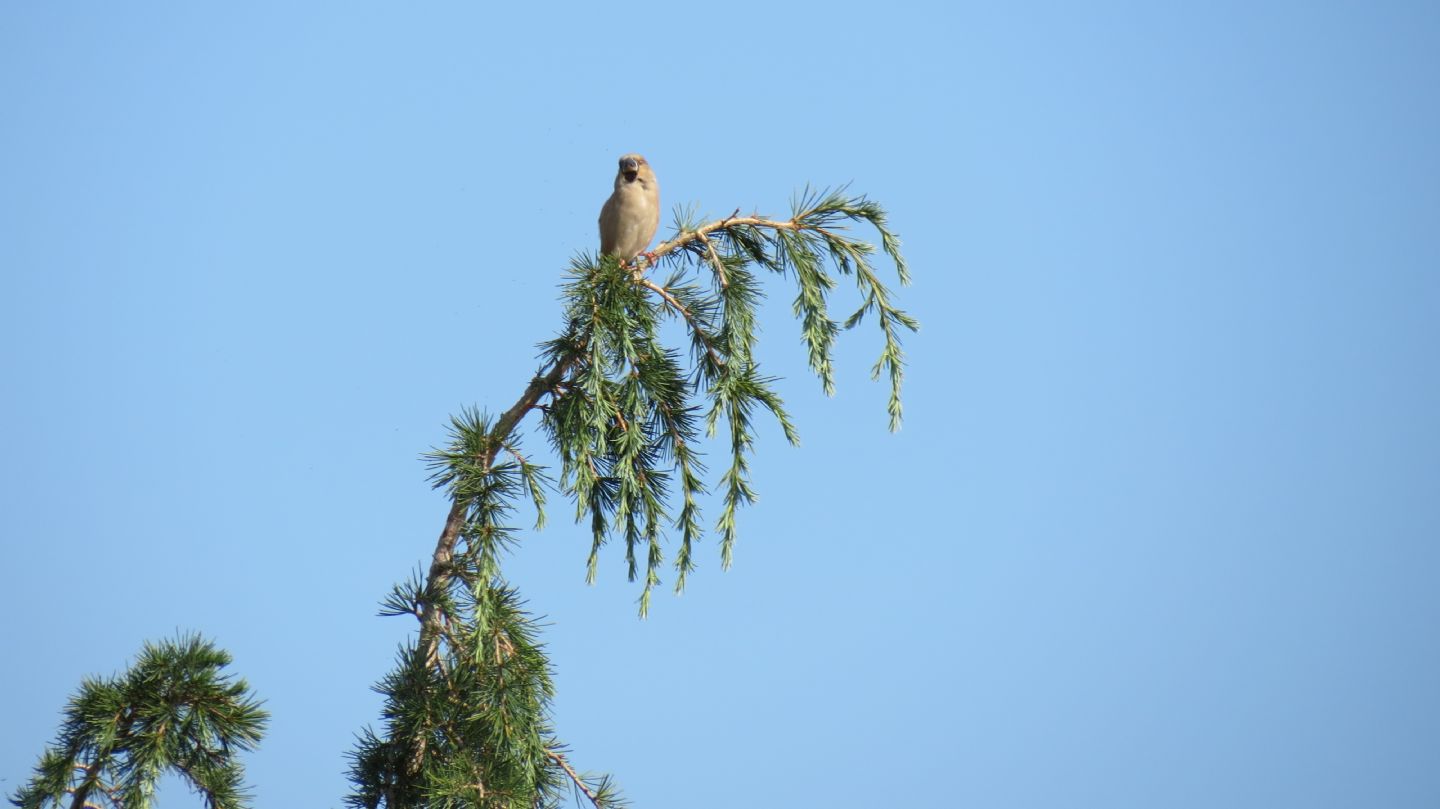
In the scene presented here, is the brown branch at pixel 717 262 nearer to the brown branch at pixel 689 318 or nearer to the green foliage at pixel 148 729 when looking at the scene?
the brown branch at pixel 689 318

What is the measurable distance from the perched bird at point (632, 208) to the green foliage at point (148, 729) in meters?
3.58

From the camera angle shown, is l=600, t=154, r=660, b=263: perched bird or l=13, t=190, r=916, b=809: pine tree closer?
l=13, t=190, r=916, b=809: pine tree

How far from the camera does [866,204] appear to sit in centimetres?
633

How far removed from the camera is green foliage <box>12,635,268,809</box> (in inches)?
192

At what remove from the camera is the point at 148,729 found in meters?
4.94

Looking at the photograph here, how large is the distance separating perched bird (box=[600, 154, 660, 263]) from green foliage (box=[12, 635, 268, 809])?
3.58 metres

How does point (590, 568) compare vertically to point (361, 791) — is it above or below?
above

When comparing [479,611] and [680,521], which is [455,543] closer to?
[479,611]

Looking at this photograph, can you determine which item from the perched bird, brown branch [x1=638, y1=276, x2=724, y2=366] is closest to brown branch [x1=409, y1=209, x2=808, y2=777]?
brown branch [x1=638, y1=276, x2=724, y2=366]

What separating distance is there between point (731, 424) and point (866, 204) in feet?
3.88

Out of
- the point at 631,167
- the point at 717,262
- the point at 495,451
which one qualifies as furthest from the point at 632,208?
the point at 495,451

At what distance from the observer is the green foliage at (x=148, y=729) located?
487 centimetres

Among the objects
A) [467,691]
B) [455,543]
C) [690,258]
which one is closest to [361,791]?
[467,691]

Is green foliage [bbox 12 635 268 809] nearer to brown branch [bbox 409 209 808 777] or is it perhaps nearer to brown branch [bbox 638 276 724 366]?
brown branch [bbox 409 209 808 777]
